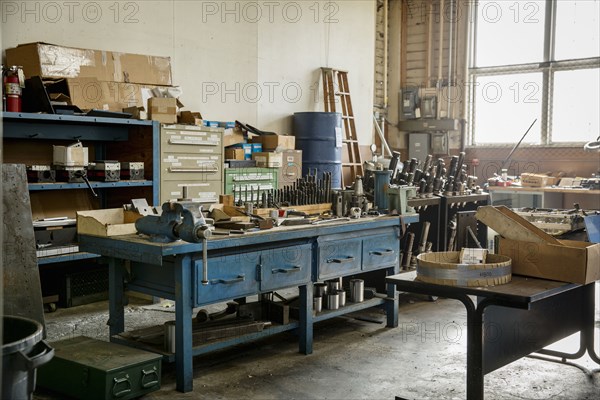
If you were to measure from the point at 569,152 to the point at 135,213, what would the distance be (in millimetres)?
6134

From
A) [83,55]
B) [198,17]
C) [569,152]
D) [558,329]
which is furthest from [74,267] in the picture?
[569,152]

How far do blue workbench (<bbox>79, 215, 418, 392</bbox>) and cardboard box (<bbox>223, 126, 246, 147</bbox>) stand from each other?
2348mm

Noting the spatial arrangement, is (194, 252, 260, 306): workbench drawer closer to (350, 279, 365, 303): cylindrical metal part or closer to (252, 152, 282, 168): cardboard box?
(350, 279, 365, 303): cylindrical metal part

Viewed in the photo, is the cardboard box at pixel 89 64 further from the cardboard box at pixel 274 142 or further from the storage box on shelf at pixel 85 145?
the cardboard box at pixel 274 142

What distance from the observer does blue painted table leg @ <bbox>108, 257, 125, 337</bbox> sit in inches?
123

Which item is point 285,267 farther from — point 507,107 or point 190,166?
point 507,107

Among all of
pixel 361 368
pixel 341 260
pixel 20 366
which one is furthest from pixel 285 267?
pixel 20 366

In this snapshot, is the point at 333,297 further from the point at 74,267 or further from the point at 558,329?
the point at 74,267

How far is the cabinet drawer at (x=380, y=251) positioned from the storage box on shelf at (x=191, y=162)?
5.68ft

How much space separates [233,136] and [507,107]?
14.1ft

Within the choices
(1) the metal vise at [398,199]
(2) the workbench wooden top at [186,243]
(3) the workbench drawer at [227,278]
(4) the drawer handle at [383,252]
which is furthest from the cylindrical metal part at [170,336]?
(1) the metal vise at [398,199]

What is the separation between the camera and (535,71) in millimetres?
8156

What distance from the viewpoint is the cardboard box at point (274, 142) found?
595cm

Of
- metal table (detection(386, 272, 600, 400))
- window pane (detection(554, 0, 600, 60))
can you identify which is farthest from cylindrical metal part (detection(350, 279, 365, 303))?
window pane (detection(554, 0, 600, 60))
